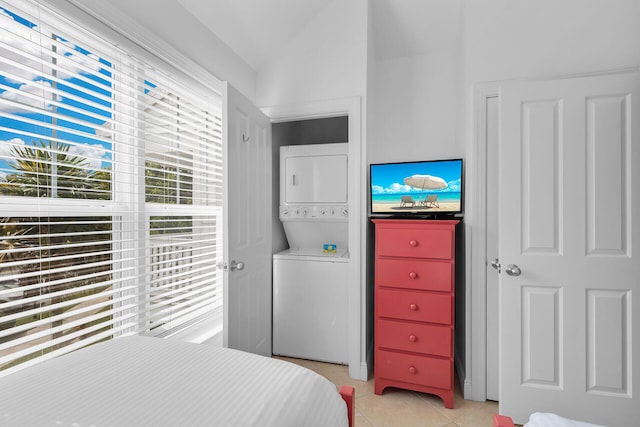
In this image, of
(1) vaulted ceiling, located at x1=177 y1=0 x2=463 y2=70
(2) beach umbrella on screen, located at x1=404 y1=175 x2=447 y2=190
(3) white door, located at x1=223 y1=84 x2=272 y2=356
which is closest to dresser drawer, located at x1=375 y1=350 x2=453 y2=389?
(3) white door, located at x1=223 y1=84 x2=272 y2=356

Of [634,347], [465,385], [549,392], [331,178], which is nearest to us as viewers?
[634,347]

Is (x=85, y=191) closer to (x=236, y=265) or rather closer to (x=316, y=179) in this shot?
(x=236, y=265)

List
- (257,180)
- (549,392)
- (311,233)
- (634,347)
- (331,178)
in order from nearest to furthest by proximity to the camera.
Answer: (634,347) < (549,392) < (257,180) < (331,178) < (311,233)

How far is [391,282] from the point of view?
2.25m

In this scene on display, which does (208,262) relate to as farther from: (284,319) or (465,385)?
(465,385)

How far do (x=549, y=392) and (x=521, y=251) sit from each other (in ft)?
2.72

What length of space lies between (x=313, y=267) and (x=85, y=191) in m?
1.67

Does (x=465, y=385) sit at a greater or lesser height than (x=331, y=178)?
lesser

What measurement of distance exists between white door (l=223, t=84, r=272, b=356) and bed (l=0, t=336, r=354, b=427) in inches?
32.4

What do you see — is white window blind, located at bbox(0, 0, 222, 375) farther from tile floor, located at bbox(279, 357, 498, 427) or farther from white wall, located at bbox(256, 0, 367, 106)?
tile floor, located at bbox(279, 357, 498, 427)

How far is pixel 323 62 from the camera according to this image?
102 inches

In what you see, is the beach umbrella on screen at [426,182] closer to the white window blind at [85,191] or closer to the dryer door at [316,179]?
the dryer door at [316,179]

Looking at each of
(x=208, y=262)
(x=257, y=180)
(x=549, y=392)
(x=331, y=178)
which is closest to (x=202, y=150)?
(x=257, y=180)

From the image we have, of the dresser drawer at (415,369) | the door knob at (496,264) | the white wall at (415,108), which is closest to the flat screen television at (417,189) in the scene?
the white wall at (415,108)
